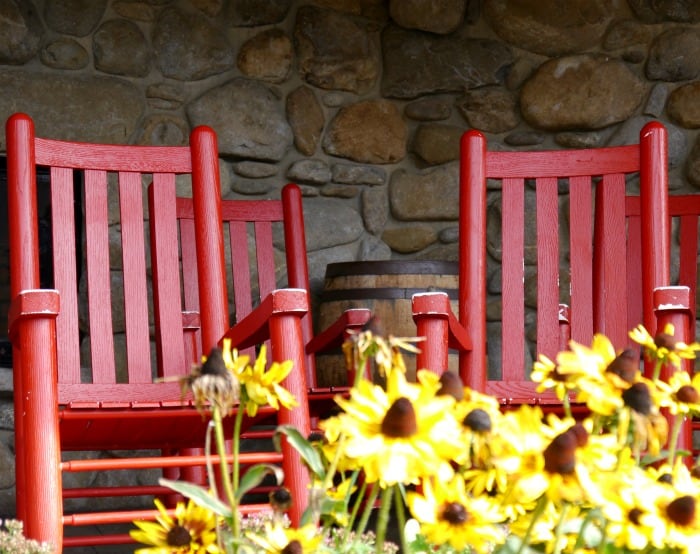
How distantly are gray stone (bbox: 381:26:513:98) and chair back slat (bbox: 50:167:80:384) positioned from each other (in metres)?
1.55

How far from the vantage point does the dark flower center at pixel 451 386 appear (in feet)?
1.82

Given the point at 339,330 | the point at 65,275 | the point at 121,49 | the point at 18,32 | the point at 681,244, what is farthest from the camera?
the point at 121,49

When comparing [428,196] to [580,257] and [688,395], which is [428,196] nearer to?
[580,257]

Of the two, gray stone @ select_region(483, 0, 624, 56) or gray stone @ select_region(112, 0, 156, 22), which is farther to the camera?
gray stone @ select_region(483, 0, 624, 56)

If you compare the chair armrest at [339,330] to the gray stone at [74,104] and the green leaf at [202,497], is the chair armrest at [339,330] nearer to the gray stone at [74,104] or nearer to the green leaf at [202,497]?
the gray stone at [74,104]

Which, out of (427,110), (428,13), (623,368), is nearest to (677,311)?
(623,368)

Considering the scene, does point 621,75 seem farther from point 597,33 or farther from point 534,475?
point 534,475

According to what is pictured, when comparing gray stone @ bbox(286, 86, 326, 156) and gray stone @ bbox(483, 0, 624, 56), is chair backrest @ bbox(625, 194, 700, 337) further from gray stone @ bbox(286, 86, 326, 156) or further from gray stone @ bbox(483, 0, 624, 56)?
gray stone @ bbox(286, 86, 326, 156)

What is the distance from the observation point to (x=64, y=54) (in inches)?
125

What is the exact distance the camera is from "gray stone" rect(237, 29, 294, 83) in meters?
3.37

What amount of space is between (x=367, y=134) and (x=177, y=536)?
2.91m

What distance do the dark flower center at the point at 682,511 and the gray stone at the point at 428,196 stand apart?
9.74ft

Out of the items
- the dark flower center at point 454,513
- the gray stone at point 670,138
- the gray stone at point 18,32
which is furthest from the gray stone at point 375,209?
the dark flower center at point 454,513

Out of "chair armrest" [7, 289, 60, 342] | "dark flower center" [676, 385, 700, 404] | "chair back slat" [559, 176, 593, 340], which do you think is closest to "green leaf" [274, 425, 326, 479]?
"dark flower center" [676, 385, 700, 404]
